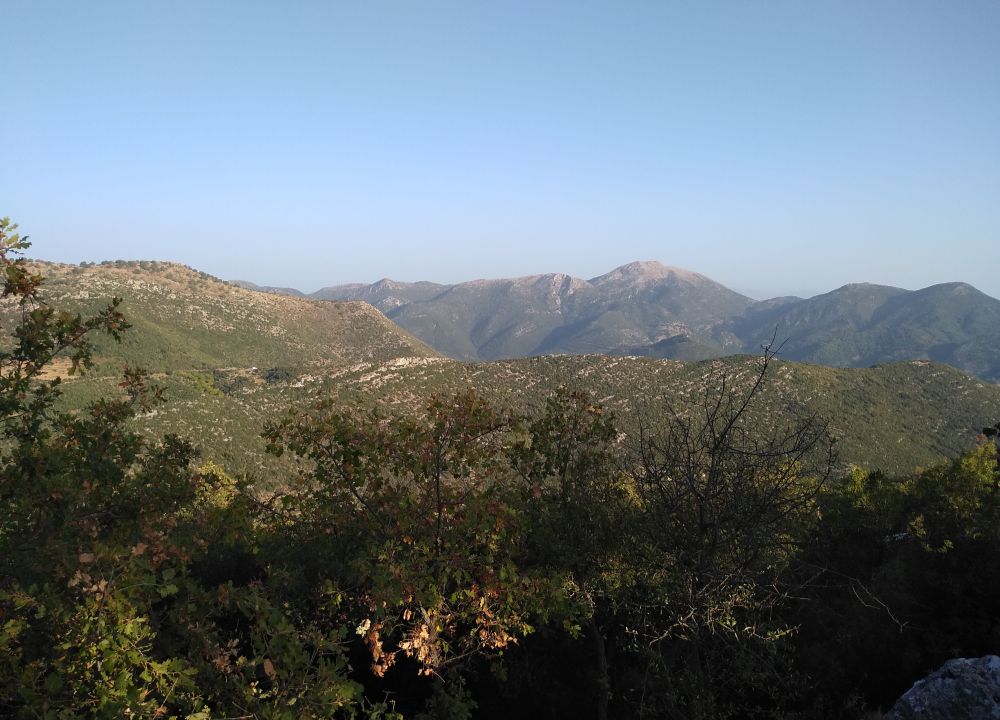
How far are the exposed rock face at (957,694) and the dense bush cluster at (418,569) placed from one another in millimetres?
1322

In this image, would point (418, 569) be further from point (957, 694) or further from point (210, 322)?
point (210, 322)

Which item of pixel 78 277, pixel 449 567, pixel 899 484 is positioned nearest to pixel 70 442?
pixel 449 567

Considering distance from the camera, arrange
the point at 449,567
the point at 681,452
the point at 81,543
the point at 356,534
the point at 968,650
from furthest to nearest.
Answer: the point at 968,650 < the point at 356,534 < the point at 681,452 < the point at 449,567 < the point at 81,543

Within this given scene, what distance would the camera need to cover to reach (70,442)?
1024 cm

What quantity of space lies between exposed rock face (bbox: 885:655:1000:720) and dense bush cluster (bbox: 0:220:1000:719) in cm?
132

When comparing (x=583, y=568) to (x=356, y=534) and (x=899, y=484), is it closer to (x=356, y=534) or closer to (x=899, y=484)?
(x=356, y=534)

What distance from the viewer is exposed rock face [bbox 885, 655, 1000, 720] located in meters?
9.48

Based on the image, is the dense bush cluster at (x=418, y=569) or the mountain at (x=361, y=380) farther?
the mountain at (x=361, y=380)

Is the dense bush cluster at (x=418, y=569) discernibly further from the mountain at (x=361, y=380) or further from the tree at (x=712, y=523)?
the mountain at (x=361, y=380)

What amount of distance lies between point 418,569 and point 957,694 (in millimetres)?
10497

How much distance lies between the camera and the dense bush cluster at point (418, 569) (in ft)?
21.1

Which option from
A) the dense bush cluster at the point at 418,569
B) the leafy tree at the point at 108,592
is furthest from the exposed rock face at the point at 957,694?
the leafy tree at the point at 108,592

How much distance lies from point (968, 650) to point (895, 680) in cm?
185

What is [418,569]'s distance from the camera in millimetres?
8992
